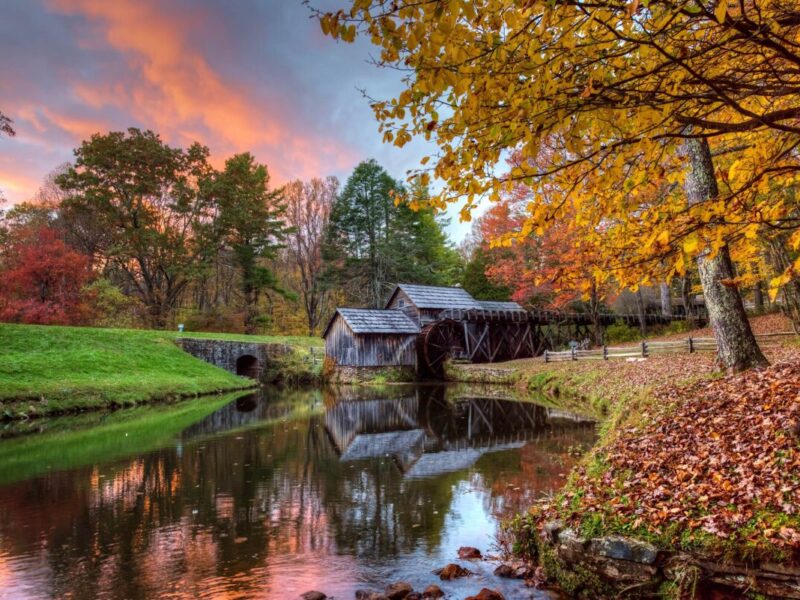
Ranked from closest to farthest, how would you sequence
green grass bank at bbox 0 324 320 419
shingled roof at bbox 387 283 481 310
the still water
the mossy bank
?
the mossy bank < the still water < green grass bank at bbox 0 324 320 419 < shingled roof at bbox 387 283 481 310

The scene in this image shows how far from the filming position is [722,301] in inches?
336

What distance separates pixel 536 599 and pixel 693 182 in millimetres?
7688

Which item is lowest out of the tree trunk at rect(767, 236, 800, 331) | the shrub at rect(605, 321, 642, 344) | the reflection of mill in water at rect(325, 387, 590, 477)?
the reflection of mill in water at rect(325, 387, 590, 477)

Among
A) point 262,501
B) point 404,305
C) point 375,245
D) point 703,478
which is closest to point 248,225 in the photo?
point 375,245

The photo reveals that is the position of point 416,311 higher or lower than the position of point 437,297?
lower

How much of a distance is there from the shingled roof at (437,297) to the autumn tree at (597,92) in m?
27.1

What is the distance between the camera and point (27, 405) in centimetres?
1552

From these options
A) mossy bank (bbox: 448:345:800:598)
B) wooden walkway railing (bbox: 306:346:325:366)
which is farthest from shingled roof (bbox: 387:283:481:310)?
mossy bank (bbox: 448:345:800:598)

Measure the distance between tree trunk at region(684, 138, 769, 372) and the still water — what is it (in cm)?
315

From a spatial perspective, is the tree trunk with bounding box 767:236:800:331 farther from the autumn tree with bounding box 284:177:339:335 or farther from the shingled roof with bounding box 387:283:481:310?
the autumn tree with bounding box 284:177:339:335

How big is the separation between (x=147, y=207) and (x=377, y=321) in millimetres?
18668

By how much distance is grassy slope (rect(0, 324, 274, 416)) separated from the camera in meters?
16.4

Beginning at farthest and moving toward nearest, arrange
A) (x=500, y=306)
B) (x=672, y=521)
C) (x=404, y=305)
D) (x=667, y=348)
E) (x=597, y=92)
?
(x=500, y=306)
(x=404, y=305)
(x=667, y=348)
(x=672, y=521)
(x=597, y=92)

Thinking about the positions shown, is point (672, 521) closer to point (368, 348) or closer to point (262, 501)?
point (262, 501)
